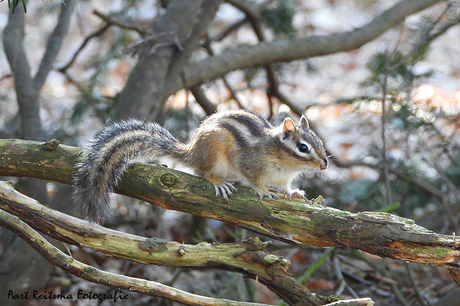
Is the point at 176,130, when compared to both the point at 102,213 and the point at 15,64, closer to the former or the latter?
the point at 15,64

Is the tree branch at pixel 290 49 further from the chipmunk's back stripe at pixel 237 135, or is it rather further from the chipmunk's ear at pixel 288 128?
the chipmunk's ear at pixel 288 128

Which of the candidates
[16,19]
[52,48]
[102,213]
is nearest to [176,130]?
[52,48]

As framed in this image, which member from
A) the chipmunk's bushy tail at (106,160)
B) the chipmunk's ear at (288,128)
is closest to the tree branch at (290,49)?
the chipmunk's bushy tail at (106,160)

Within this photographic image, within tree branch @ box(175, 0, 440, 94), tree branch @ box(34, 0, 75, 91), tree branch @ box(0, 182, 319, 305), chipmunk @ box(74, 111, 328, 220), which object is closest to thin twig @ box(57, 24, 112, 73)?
tree branch @ box(34, 0, 75, 91)

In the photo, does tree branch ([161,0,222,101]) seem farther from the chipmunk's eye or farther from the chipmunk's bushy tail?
the chipmunk's eye

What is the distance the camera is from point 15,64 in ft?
9.95

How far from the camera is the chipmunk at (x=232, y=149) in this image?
8.01 feet

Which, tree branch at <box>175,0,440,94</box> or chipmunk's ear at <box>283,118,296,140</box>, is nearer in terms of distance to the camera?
chipmunk's ear at <box>283,118,296,140</box>

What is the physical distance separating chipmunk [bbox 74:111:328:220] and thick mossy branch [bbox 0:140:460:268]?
168mm

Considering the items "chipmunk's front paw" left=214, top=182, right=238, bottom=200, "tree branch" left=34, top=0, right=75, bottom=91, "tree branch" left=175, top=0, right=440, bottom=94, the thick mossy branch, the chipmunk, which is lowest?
the thick mossy branch

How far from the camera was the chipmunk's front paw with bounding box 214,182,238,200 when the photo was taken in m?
2.17

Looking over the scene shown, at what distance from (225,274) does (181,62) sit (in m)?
1.60

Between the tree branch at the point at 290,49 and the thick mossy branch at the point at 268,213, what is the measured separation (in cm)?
129

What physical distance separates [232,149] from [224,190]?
453 mm
